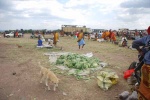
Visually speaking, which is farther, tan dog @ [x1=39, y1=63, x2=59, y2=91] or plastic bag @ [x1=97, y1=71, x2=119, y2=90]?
plastic bag @ [x1=97, y1=71, x2=119, y2=90]

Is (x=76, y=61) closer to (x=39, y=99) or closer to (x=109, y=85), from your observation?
(x=109, y=85)

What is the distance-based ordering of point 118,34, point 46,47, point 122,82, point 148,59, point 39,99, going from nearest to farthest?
point 148,59, point 39,99, point 122,82, point 46,47, point 118,34

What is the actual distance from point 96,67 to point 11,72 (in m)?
3.47

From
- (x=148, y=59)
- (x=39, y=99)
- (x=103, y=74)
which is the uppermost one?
(x=148, y=59)

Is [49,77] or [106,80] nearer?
[49,77]

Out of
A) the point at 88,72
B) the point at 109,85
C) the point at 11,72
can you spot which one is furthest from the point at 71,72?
the point at 11,72

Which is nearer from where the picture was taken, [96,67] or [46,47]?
[96,67]

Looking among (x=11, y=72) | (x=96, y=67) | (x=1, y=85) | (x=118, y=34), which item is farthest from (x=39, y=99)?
(x=118, y=34)

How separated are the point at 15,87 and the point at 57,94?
148 cm

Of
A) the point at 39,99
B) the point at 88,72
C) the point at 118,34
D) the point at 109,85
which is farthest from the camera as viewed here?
the point at 118,34

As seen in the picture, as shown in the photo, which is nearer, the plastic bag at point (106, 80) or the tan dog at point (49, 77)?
the tan dog at point (49, 77)

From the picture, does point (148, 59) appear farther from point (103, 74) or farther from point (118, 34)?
point (118, 34)

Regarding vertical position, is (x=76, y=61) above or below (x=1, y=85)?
above

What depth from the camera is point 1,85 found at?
6902mm
